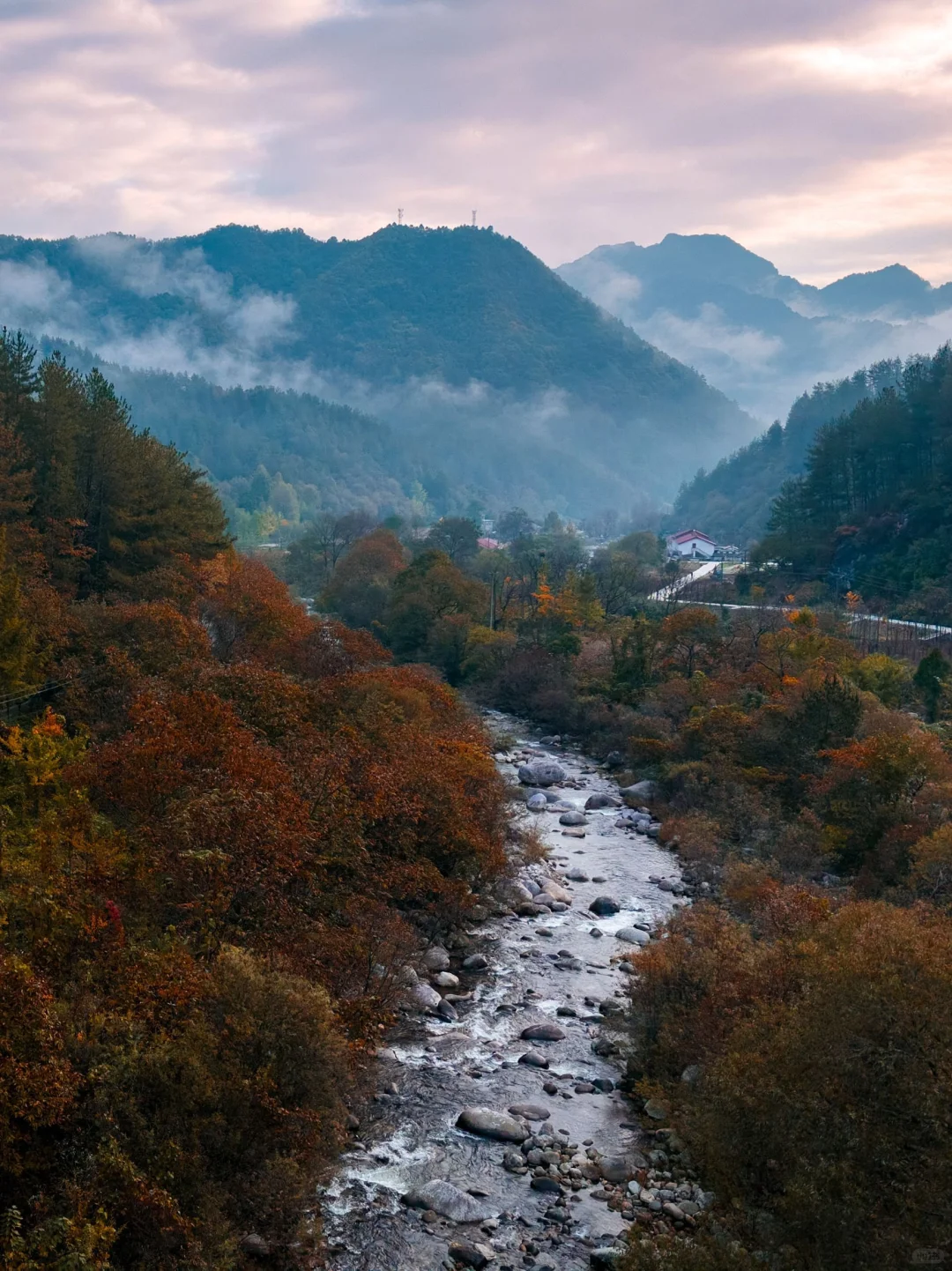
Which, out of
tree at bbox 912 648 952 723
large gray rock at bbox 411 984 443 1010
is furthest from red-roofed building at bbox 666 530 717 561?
large gray rock at bbox 411 984 443 1010

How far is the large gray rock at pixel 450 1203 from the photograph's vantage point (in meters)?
18.5

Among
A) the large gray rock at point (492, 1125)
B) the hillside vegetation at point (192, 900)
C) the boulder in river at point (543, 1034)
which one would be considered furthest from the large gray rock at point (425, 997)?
the large gray rock at point (492, 1125)

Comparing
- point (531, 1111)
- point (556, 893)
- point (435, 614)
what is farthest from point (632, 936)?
point (435, 614)

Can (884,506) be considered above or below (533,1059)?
above

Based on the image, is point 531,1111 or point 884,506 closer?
point 531,1111

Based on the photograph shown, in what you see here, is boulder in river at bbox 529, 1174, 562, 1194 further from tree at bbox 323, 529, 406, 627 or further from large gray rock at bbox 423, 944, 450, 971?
tree at bbox 323, 529, 406, 627

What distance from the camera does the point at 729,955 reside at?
22000 millimetres

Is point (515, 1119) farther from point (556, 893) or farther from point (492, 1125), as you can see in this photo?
point (556, 893)

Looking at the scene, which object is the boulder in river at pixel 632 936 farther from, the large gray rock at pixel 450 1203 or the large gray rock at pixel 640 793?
the large gray rock at pixel 640 793

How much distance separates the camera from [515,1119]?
2148cm

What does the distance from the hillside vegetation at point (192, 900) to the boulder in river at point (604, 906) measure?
3650 mm

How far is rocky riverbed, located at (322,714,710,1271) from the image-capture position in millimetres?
17938

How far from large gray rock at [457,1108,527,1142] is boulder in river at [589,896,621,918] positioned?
1234 centimetres

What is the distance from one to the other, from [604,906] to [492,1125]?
1311 cm
